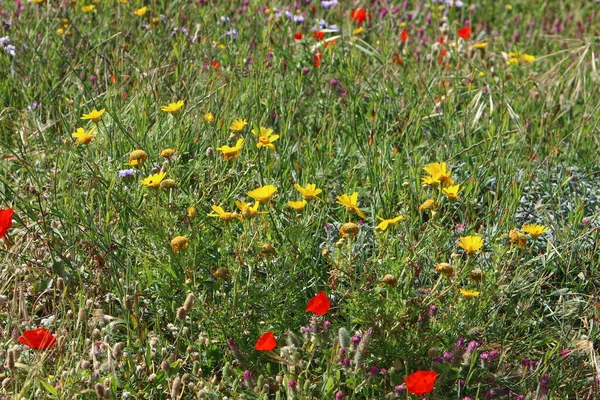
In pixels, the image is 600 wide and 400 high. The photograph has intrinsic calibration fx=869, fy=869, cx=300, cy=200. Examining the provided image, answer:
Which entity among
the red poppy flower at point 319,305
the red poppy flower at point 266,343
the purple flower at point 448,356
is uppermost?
the red poppy flower at point 319,305

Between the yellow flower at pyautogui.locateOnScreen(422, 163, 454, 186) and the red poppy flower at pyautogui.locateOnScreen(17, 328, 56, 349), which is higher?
the yellow flower at pyautogui.locateOnScreen(422, 163, 454, 186)

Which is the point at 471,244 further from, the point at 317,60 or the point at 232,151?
the point at 317,60

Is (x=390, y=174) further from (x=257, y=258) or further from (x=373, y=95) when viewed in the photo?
(x=257, y=258)

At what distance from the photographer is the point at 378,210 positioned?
267cm

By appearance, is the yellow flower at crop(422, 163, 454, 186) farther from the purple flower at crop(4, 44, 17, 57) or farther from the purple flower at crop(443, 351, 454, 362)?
the purple flower at crop(4, 44, 17, 57)

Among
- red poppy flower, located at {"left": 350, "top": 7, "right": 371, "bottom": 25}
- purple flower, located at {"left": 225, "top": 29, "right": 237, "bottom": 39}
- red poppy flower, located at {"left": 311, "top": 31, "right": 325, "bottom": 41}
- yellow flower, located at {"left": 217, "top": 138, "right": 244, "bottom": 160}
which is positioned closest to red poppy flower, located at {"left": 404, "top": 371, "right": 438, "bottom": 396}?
yellow flower, located at {"left": 217, "top": 138, "right": 244, "bottom": 160}

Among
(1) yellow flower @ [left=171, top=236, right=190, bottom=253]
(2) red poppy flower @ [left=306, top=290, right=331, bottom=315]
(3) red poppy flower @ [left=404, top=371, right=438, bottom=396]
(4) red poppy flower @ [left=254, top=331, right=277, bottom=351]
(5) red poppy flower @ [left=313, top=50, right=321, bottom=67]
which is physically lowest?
(3) red poppy flower @ [left=404, top=371, right=438, bottom=396]

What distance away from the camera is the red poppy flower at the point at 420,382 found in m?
1.85

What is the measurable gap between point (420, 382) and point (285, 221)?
0.81 metres

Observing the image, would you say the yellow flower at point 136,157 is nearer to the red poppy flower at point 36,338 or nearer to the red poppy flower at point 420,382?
the red poppy flower at point 36,338

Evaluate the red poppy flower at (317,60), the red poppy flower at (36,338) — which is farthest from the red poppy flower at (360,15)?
the red poppy flower at (36,338)

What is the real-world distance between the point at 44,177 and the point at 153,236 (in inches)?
30.2

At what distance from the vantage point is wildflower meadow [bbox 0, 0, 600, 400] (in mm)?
2086

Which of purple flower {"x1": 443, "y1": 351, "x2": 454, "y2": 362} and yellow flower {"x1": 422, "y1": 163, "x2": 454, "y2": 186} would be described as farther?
yellow flower {"x1": 422, "y1": 163, "x2": 454, "y2": 186}
